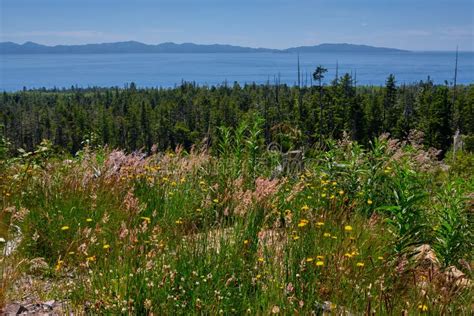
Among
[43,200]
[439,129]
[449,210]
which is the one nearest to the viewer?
[449,210]

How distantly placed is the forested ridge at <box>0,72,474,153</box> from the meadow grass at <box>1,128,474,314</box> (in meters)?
43.5

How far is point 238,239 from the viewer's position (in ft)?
13.9

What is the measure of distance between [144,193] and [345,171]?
9.14 ft

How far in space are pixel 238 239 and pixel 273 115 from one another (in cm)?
10063

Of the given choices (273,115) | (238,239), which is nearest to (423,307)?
(238,239)

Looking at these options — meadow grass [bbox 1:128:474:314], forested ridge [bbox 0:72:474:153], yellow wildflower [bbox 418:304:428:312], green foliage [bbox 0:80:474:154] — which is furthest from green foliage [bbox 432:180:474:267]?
green foliage [bbox 0:80:474:154]

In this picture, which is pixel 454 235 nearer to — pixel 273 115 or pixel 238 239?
pixel 238 239

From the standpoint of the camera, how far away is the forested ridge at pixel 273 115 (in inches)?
3120

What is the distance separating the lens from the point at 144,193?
6.21 metres

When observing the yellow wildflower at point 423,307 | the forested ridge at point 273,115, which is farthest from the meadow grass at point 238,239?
the forested ridge at point 273,115

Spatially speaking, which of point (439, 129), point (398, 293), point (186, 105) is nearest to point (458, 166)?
point (398, 293)

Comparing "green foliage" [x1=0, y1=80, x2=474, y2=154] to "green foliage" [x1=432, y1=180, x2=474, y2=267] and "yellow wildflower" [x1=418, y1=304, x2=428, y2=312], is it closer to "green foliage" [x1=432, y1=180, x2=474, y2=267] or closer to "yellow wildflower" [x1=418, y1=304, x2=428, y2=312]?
"green foliage" [x1=432, y1=180, x2=474, y2=267]

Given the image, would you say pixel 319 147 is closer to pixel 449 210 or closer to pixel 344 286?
pixel 449 210

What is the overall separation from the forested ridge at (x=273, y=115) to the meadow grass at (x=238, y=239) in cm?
4352
